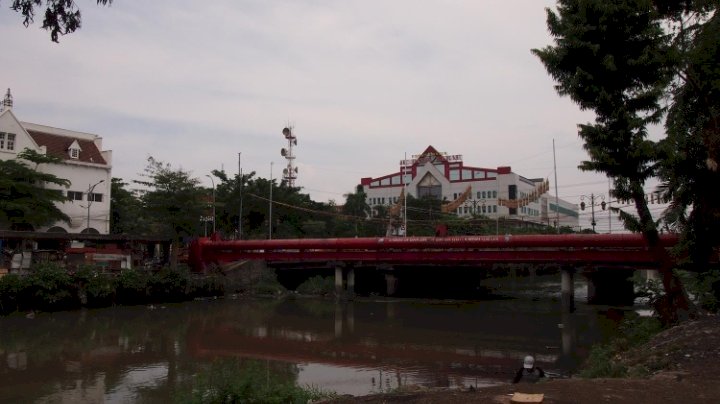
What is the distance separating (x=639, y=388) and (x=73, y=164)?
41.6m

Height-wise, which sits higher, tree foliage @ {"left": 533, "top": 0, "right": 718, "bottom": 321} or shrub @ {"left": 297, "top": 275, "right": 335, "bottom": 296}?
tree foliage @ {"left": 533, "top": 0, "right": 718, "bottom": 321}

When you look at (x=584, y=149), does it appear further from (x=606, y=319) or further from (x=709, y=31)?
(x=606, y=319)

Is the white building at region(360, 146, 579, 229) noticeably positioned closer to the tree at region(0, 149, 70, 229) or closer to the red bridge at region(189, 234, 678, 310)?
the red bridge at region(189, 234, 678, 310)

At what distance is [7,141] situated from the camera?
3803 centimetres

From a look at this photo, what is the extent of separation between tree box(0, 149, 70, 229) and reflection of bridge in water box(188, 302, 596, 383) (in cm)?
1712

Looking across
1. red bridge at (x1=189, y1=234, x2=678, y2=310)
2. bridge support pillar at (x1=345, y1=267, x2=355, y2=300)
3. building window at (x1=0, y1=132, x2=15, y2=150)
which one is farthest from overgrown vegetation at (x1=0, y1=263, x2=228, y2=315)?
building window at (x1=0, y1=132, x2=15, y2=150)

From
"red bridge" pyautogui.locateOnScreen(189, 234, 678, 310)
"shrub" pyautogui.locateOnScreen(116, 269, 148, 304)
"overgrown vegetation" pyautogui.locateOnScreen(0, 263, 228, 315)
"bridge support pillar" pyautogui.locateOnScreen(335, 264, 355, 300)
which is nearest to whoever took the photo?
"overgrown vegetation" pyautogui.locateOnScreen(0, 263, 228, 315)

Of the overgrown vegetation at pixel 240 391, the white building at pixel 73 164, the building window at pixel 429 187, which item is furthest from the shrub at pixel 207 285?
the building window at pixel 429 187

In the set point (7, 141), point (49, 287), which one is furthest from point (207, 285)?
point (7, 141)

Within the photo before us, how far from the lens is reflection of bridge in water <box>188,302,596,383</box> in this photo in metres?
15.8

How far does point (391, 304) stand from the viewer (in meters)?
32.4

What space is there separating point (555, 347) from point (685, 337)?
790cm

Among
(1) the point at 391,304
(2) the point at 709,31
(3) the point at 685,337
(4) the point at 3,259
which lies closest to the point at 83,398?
(3) the point at 685,337

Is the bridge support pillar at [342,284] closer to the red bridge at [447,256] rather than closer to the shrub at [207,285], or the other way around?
the red bridge at [447,256]
